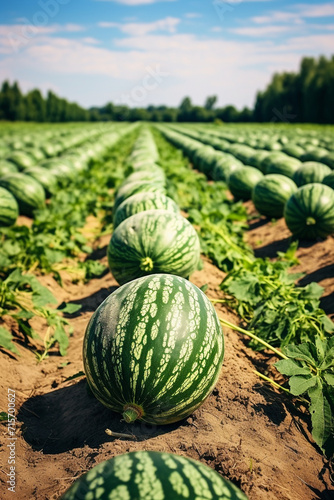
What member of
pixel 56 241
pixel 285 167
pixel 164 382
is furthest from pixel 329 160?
pixel 164 382

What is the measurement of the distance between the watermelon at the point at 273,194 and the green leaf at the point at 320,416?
18.1 feet

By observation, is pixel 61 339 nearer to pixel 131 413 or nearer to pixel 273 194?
pixel 131 413

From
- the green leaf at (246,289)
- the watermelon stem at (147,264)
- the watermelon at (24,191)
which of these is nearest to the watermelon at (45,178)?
the watermelon at (24,191)

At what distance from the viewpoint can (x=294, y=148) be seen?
1266 centimetres

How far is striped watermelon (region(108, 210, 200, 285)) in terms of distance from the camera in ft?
11.7

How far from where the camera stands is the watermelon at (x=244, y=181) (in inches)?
367

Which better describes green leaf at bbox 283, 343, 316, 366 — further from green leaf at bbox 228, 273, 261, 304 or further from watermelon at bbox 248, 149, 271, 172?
watermelon at bbox 248, 149, 271, 172

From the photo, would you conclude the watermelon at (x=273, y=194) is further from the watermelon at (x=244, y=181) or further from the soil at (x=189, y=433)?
the soil at (x=189, y=433)

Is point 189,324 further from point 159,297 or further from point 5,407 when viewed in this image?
point 5,407

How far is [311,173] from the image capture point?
7.85 meters

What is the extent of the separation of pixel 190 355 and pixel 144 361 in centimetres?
26

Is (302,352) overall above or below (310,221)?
below

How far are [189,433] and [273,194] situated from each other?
5922 mm

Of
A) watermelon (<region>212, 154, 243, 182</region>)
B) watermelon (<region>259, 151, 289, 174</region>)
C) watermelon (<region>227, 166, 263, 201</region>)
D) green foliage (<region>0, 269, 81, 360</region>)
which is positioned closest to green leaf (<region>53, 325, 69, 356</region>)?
green foliage (<region>0, 269, 81, 360</region>)
